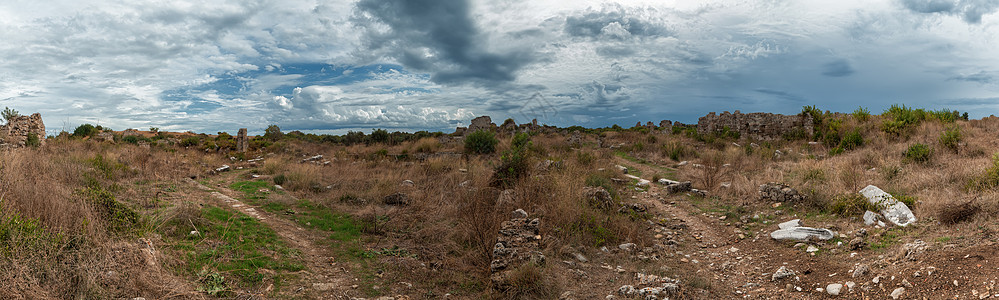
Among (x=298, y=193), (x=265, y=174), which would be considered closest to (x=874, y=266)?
(x=298, y=193)

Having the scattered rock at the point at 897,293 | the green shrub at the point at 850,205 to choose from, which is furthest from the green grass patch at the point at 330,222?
the green shrub at the point at 850,205

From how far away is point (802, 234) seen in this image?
6395 mm

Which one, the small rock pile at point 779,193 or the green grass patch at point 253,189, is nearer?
the small rock pile at point 779,193

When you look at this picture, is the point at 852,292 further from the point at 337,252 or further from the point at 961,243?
the point at 337,252

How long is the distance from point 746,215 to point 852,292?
3660 millimetres

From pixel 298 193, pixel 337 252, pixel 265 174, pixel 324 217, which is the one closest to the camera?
pixel 337 252

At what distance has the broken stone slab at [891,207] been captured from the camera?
6.19 meters

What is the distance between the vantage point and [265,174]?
1462 centimetres

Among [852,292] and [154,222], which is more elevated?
[154,222]

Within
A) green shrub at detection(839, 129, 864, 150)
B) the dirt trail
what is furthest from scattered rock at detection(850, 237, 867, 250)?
green shrub at detection(839, 129, 864, 150)

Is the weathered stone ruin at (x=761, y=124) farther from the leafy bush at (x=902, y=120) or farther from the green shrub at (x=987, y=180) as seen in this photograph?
the green shrub at (x=987, y=180)

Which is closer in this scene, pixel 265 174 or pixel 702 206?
pixel 702 206

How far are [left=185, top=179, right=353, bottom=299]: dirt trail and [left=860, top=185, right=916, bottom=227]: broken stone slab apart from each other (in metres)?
7.54

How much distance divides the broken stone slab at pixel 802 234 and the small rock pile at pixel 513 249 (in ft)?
→ 12.0
